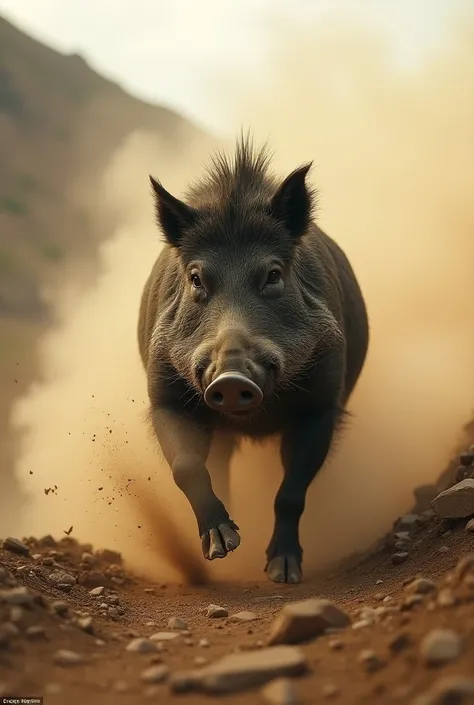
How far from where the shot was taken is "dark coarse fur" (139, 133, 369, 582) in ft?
25.2

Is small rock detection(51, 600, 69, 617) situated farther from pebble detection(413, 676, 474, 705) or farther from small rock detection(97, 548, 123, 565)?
small rock detection(97, 548, 123, 565)

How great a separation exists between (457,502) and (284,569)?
1.50 meters

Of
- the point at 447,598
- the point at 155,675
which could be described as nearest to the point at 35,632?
the point at 155,675

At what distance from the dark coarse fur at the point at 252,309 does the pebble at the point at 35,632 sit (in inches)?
121

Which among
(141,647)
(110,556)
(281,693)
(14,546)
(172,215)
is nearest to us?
(281,693)

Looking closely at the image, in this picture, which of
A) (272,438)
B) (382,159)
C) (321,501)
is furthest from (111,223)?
(272,438)

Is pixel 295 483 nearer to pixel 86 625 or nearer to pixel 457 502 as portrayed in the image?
pixel 457 502

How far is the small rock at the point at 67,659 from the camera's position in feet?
12.8

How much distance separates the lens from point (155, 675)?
3.72 meters

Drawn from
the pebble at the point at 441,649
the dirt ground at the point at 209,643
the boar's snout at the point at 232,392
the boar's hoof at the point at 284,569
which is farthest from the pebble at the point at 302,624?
the boar's hoof at the point at 284,569

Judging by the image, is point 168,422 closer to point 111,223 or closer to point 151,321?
point 151,321

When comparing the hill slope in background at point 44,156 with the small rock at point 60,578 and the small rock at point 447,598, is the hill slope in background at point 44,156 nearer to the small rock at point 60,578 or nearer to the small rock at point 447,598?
the small rock at point 60,578

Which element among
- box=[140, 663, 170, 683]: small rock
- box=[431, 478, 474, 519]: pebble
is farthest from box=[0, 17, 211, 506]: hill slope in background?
box=[140, 663, 170, 683]: small rock

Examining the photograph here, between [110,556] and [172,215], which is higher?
[172,215]
